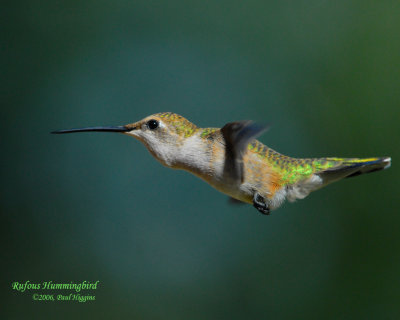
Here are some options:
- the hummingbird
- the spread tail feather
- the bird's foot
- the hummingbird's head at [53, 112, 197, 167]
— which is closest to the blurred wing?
the hummingbird

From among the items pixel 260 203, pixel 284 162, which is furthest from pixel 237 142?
pixel 284 162

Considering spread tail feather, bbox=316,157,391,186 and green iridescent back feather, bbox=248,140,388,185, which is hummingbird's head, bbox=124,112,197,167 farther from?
spread tail feather, bbox=316,157,391,186

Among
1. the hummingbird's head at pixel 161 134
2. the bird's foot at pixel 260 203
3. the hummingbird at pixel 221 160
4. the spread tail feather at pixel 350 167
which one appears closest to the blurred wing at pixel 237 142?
the hummingbird at pixel 221 160

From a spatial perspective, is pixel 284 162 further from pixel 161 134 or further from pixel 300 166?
pixel 161 134

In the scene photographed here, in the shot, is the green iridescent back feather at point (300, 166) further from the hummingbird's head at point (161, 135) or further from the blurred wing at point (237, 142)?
the hummingbird's head at point (161, 135)

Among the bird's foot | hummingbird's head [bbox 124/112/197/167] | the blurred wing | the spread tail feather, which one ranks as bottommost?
the bird's foot

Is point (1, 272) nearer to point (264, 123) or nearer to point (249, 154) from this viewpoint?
point (249, 154)
